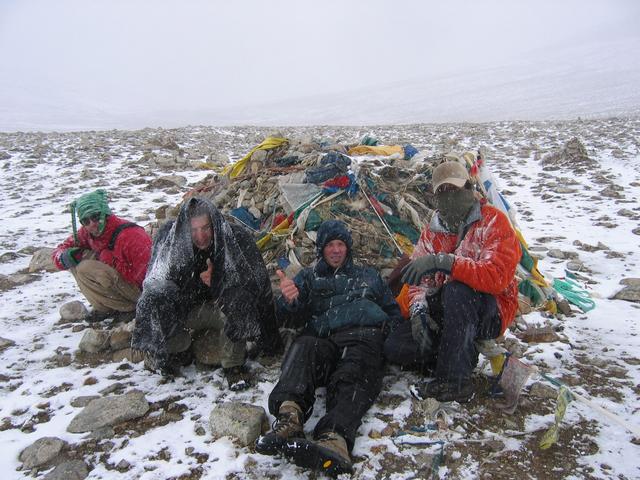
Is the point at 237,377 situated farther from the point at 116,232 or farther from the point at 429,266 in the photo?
the point at 116,232

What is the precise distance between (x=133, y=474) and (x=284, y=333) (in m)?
1.59

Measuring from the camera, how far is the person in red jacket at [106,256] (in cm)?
386

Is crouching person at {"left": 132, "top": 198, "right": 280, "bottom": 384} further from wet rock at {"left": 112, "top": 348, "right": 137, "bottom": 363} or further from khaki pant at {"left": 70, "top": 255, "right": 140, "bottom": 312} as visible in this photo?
khaki pant at {"left": 70, "top": 255, "right": 140, "bottom": 312}

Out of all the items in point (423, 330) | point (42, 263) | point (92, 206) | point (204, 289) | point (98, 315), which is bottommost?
point (98, 315)

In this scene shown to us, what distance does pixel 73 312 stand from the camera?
431 centimetres

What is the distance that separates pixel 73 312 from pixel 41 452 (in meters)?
1.95

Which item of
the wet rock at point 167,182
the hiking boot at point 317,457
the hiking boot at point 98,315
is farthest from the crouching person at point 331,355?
the wet rock at point 167,182

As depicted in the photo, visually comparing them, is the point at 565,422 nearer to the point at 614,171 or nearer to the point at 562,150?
the point at 614,171

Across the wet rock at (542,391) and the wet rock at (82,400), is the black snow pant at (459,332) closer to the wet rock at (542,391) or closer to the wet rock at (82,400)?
the wet rock at (542,391)

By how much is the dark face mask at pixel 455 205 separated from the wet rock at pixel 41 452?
2.70 metres

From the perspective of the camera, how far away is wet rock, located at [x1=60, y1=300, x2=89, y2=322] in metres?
4.29

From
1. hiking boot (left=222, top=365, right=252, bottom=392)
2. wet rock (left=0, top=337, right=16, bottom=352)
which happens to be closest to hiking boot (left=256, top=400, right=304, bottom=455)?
hiking boot (left=222, top=365, right=252, bottom=392)

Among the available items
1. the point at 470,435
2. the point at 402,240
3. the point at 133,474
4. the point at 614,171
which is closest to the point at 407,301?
the point at 470,435

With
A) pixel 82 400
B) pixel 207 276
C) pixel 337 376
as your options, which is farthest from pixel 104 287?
pixel 337 376
